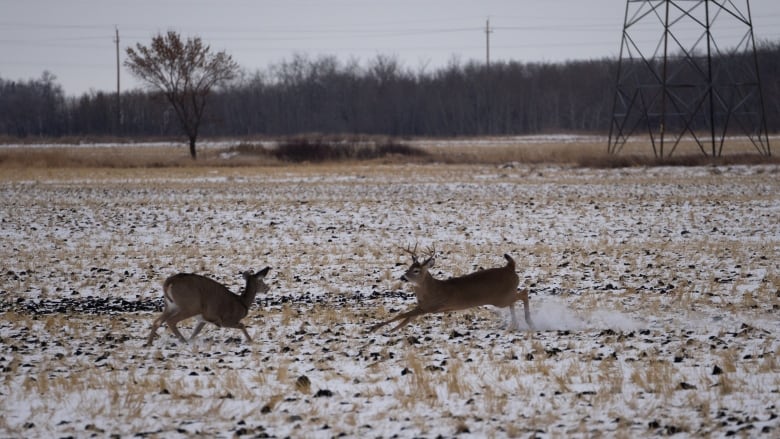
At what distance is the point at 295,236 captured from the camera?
70.7ft

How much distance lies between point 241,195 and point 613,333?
23019 millimetres

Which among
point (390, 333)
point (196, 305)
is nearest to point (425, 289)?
point (390, 333)

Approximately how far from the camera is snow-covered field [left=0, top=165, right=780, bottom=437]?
25.3 feet

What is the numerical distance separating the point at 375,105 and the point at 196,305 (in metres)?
115

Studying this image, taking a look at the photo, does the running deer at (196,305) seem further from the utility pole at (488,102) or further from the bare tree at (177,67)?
the utility pole at (488,102)

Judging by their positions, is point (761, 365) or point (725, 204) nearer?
point (761, 365)

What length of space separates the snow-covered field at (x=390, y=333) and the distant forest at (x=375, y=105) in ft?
296

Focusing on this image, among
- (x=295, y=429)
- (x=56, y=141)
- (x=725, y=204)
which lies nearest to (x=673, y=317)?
(x=295, y=429)

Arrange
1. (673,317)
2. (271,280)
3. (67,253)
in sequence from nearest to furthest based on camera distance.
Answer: (673,317) < (271,280) < (67,253)

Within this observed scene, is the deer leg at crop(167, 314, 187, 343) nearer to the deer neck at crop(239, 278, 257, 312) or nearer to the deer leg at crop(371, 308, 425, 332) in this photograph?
the deer neck at crop(239, 278, 257, 312)

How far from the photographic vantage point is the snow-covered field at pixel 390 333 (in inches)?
304

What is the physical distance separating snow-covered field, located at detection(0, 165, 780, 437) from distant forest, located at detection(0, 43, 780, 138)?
3555 inches

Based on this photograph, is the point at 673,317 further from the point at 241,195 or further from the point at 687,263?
the point at 241,195

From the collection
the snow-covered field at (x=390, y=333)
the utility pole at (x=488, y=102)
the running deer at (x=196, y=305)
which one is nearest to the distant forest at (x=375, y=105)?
the utility pole at (x=488, y=102)
